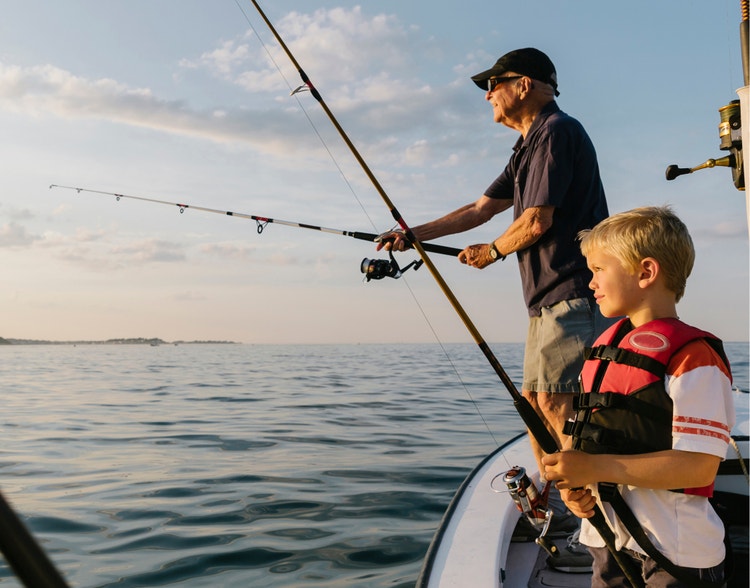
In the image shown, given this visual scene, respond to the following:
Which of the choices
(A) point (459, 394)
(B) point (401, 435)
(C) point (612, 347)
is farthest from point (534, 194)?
(A) point (459, 394)

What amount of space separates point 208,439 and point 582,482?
7274 mm

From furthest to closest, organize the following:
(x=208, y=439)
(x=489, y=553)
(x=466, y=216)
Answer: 1. (x=208, y=439)
2. (x=466, y=216)
3. (x=489, y=553)

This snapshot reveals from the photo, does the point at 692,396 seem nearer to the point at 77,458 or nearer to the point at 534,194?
the point at 534,194

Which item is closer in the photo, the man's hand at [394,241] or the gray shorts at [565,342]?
the gray shorts at [565,342]

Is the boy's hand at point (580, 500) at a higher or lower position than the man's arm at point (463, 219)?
lower

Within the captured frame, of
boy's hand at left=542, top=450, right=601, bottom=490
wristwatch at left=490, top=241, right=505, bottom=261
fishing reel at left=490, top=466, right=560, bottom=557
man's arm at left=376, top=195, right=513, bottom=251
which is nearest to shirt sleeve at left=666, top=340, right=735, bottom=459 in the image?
boy's hand at left=542, top=450, right=601, bottom=490

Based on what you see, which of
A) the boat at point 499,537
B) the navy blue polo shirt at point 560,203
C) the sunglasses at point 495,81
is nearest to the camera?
the boat at point 499,537

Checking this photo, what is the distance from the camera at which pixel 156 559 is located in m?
4.36

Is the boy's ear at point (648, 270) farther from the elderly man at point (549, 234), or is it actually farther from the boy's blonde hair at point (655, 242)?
the elderly man at point (549, 234)

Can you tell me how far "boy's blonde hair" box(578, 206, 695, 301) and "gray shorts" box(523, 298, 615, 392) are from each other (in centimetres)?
107

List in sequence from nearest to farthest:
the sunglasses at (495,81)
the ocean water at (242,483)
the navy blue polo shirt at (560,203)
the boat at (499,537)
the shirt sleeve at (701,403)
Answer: the shirt sleeve at (701,403), the boat at (499,537), the navy blue polo shirt at (560,203), the sunglasses at (495,81), the ocean water at (242,483)

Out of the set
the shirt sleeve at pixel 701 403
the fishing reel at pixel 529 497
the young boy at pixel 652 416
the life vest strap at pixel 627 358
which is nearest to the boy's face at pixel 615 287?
the young boy at pixel 652 416

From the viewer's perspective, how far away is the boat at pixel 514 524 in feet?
7.88

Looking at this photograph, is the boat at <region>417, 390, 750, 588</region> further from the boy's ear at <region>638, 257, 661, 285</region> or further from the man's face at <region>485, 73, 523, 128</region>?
the man's face at <region>485, 73, 523, 128</region>
